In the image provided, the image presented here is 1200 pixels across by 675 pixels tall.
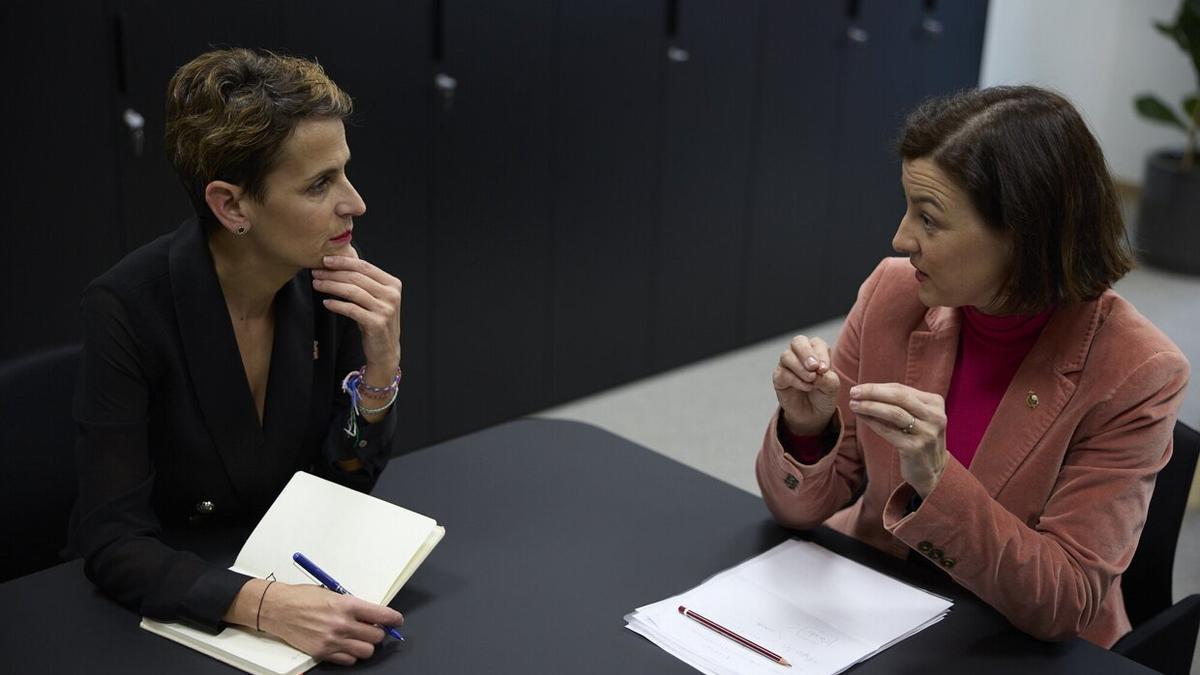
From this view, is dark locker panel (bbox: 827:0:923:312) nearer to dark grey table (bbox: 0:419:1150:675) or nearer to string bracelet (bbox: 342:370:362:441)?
dark grey table (bbox: 0:419:1150:675)

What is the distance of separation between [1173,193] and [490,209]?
3.31 m

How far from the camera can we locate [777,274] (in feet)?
15.5

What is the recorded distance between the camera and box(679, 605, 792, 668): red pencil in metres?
1.55

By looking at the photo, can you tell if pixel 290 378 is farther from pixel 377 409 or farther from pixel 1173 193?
pixel 1173 193

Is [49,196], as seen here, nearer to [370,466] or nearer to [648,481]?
[370,466]

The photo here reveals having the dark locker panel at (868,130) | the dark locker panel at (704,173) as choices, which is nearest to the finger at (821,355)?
the dark locker panel at (704,173)

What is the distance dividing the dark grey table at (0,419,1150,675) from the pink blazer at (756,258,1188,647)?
2.5 inches

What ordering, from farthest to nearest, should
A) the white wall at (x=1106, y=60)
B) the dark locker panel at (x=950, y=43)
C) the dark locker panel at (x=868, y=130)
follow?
the white wall at (x=1106, y=60) < the dark locker panel at (x=950, y=43) < the dark locker panel at (x=868, y=130)

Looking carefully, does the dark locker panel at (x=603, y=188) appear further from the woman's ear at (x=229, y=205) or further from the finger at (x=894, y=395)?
the finger at (x=894, y=395)

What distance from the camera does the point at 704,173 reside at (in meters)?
4.32

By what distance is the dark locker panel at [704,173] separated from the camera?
4.14 m

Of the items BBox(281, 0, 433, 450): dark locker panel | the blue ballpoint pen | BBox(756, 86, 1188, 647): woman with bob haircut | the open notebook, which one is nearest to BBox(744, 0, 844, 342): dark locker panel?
BBox(281, 0, 433, 450): dark locker panel

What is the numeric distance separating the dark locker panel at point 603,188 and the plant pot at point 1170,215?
257 cm

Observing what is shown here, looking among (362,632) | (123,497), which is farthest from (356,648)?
(123,497)
